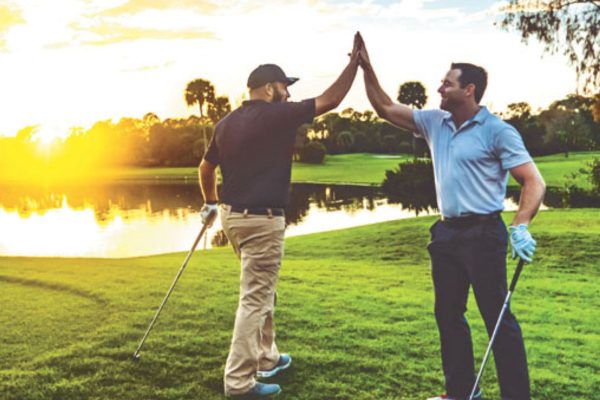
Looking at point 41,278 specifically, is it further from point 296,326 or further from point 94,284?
point 296,326

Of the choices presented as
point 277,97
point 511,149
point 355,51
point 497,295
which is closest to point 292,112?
point 277,97

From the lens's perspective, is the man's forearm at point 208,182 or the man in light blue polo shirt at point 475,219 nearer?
the man in light blue polo shirt at point 475,219

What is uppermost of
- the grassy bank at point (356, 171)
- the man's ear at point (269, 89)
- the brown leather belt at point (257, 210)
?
the man's ear at point (269, 89)

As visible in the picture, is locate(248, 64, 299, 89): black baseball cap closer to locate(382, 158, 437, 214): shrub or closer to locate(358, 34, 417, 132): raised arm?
locate(358, 34, 417, 132): raised arm

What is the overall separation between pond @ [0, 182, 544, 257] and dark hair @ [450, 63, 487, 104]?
23.5 metres

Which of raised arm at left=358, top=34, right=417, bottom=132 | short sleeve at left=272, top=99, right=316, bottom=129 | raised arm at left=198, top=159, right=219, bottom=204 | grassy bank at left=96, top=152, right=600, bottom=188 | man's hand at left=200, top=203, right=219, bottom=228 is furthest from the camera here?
grassy bank at left=96, top=152, right=600, bottom=188

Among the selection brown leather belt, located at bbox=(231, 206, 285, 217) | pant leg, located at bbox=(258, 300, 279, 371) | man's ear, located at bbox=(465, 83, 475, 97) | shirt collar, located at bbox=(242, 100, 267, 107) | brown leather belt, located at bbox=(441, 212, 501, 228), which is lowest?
pant leg, located at bbox=(258, 300, 279, 371)

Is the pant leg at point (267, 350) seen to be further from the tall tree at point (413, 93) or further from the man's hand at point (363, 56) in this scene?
the tall tree at point (413, 93)

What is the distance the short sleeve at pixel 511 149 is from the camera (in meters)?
4.24

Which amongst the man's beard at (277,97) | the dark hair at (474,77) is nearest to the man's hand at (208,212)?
the man's beard at (277,97)

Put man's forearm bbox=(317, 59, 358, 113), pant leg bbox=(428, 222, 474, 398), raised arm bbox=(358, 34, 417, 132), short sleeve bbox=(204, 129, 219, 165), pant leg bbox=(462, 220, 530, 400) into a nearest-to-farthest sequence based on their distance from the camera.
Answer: pant leg bbox=(462, 220, 530, 400) → pant leg bbox=(428, 222, 474, 398) → man's forearm bbox=(317, 59, 358, 113) → raised arm bbox=(358, 34, 417, 132) → short sleeve bbox=(204, 129, 219, 165)

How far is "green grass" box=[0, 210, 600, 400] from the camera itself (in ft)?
17.2

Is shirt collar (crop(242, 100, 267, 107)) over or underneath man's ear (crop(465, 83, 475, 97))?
over

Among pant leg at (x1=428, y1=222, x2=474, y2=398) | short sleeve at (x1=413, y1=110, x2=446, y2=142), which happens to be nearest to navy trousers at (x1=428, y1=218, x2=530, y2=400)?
pant leg at (x1=428, y1=222, x2=474, y2=398)
